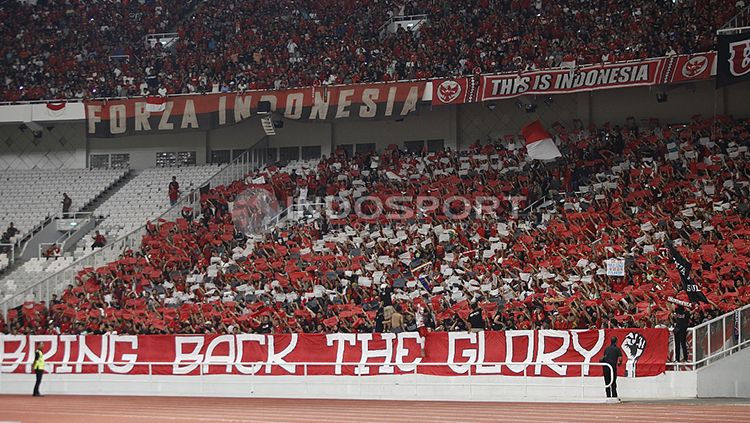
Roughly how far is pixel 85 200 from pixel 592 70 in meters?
18.2

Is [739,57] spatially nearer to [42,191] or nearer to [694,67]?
[694,67]

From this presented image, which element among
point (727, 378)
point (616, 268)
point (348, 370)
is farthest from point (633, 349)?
point (348, 370)

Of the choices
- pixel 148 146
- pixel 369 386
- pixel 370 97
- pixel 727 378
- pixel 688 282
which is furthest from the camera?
pixel 148 146

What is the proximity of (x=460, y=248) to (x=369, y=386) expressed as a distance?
23.5ft

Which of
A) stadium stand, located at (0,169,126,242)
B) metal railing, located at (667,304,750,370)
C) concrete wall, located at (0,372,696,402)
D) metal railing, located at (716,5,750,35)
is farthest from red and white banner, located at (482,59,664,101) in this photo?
stadium stand, located at (0,169,126,242)

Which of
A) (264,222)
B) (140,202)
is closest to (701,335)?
(264,222)

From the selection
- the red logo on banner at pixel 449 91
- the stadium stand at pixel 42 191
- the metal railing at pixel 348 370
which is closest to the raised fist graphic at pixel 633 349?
the metal railing at pixel 348 370

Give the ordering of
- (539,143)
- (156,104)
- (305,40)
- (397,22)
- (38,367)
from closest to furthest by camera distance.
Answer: (38,367) → (539,143) → (156,104) → (305,40) → (397,22)

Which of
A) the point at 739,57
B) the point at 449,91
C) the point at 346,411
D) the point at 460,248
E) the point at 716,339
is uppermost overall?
the point at 449,91

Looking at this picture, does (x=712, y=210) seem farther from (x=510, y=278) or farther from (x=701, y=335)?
(x=701, y=335)

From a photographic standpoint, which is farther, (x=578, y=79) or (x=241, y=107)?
(x=241, y=107)

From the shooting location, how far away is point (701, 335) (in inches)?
794

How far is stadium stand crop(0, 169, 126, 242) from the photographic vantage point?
124 ft

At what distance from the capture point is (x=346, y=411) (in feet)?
60.2
